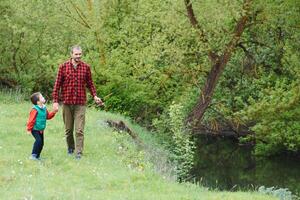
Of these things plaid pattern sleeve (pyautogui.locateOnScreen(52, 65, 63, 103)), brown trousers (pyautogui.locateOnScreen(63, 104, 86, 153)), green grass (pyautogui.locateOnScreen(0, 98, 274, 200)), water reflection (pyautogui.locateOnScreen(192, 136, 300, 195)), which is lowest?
water reflection (pyautogui.locateOnScreen(192, 136, 300, 195))

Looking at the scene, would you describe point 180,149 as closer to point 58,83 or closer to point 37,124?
point 58,83

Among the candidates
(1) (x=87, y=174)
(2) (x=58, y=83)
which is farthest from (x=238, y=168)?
(1) (x=87, y=174)

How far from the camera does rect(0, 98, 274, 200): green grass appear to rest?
33.9 feet

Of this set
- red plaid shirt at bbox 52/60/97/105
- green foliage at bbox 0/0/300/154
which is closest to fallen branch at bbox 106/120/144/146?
red plaid shirt at bbox 52/60/97/105

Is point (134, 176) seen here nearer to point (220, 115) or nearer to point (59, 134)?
point (59, 134)

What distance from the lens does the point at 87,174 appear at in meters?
11.8

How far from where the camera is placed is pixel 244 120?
26078mm

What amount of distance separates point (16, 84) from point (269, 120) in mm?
11295

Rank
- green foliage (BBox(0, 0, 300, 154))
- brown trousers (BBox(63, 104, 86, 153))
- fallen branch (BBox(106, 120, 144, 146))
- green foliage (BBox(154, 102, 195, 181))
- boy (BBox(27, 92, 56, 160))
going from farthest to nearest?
1. green foliage (BBox(0, 0, 300, 154))
2. fallen branch (BBox(106, 120, 144, 146))
3. green foliage (BBox(154, 102, 195, 181))
4. brown trousers (BBox(63, 104, 86, 153))
5. boy (BBox(27, 92, 56, 160))

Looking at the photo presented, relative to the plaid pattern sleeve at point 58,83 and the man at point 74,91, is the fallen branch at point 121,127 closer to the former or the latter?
the man at point 74,91

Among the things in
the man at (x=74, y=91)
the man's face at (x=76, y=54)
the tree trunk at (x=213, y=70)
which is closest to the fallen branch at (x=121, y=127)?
the tree trunk at (x=213, y=70)

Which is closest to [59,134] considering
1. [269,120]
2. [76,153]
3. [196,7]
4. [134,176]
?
[76,153]

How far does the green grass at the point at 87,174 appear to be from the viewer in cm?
1032

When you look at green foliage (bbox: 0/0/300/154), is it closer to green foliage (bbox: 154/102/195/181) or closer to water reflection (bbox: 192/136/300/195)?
water reflection (bbox: 192/136/300/195)
